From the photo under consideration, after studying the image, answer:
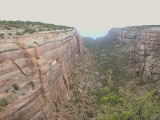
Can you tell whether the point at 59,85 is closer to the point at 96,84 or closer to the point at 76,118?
the point at 76,118

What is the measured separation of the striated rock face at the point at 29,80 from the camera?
115ft

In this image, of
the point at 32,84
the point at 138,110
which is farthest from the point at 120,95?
the point at 138,110

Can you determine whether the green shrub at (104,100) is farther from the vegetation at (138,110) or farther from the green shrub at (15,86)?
the green shrub at (15,86)

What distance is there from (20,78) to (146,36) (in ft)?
220

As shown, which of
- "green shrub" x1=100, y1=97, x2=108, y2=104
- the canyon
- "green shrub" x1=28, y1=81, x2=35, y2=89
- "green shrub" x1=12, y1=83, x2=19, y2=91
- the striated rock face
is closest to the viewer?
the striated rock face

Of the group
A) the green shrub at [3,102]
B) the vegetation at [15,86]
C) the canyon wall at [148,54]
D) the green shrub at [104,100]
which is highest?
the vegetation at [15,86]

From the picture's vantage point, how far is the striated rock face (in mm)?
34906

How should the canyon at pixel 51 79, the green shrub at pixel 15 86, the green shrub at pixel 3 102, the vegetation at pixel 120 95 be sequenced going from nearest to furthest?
the green shrub at pixel 3 102 < the vegetation at pixel 120 95 < the canyon at pixel 51 79 < the green shrub at pixel 15 86

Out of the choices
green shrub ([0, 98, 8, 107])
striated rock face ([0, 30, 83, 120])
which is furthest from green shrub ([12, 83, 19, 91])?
green shrub ([0, 98, 8, 107])

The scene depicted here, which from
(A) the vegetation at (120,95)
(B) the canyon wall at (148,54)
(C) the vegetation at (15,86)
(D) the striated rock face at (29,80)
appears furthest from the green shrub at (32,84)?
(B) the canyon wall at (148,54)

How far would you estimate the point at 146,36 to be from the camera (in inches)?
3725

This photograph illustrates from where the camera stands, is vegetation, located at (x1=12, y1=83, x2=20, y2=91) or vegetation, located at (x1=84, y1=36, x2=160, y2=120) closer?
vegetation, located at (x1=84, y1=36, x2=160, y2=120)

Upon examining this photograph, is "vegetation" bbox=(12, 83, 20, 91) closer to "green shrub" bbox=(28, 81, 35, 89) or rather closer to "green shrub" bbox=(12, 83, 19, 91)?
"green shrub" bbox=(12, 83, 19, 91)

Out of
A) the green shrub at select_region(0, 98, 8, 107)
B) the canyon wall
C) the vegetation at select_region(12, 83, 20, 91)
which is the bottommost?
the canyon wall
